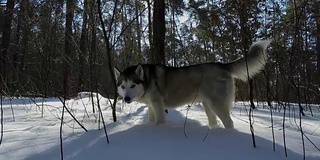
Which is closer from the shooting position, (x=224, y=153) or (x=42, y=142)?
(x=224, y=153)

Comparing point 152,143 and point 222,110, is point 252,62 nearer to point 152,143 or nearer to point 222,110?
point 222,110

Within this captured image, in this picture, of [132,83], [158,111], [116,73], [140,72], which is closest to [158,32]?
[116,73]

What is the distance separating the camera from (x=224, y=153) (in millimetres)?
2906

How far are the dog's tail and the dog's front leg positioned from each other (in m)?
1.02

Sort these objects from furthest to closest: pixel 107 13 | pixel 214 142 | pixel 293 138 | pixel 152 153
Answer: pixel 107 13, pixel 293 138, pixel 214 142, pixel 152 153

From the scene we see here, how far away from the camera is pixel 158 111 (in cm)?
439

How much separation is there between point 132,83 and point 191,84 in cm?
79

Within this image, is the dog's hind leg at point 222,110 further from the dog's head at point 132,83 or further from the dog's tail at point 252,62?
the dog's head at point 132,83

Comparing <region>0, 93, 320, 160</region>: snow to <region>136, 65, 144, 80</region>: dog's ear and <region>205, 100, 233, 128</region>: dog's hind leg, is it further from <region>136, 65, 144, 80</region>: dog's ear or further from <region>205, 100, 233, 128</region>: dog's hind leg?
<region>136, 65, 144, 80</region>: dog's ear

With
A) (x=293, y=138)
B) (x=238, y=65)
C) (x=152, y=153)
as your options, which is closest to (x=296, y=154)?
(x=293, y=138)

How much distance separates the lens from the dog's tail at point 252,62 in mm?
4266

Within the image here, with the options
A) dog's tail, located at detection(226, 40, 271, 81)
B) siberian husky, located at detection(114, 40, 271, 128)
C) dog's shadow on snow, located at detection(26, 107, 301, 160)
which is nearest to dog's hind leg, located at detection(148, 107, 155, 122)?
siberian husky, located at detection(114, 40, 271, 128)

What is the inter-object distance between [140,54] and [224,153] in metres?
5.04

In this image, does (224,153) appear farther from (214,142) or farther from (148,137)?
(148,137)
